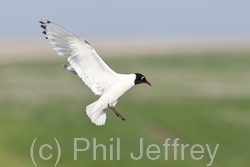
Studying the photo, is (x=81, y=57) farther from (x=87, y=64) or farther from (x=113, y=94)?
(x=113, y=94)

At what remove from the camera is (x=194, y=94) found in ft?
141

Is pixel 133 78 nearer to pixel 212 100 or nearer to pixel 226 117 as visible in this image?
pixel 226 117

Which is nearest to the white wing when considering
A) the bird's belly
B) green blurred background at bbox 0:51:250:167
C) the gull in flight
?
the gull in flight

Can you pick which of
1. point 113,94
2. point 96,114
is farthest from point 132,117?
point 113,94

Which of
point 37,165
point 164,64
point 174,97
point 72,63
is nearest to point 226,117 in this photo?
point 174,97

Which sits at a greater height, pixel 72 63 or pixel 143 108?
pixel 72 63

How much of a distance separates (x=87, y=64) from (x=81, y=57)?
124 mm

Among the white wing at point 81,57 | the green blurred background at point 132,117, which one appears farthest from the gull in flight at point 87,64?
the green blurred background at point 132,117

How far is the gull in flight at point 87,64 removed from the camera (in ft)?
28.4

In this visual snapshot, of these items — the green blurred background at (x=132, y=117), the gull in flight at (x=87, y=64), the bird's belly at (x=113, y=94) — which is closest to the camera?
the bird's belly at (x=113, y=94)

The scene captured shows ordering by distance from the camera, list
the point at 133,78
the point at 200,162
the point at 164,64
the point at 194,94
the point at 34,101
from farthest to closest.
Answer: the point at 164,64 → the point at 194,94 → the point at 34,101 → the point at 200,162 → the point at 133,78

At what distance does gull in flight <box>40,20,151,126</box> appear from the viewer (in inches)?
341

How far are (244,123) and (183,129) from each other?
3.55m

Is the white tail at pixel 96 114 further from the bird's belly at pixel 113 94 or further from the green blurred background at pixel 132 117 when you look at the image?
the green blurred background at pixel 132 117
